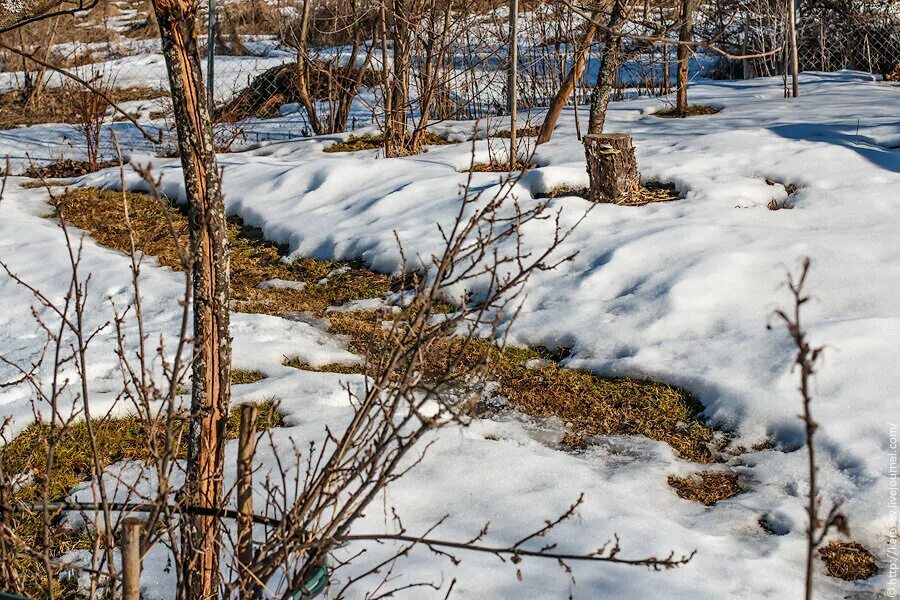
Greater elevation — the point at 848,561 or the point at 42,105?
the point at 42,105

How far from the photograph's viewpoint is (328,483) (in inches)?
73.9

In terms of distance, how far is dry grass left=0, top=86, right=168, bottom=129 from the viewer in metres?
13.0

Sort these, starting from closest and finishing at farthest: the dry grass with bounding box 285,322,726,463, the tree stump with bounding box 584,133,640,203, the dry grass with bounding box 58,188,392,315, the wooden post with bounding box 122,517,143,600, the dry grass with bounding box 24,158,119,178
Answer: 1. the wooden post with bounding box 122,517,143,600
2. the dry grass with bounding box 285,322,726,463
3. the dry grass with bounding box 58,188,392,315
4. the tree stump with bounding box 584,133,640,203
5. the dry grass with bounding box 24,158,119,178

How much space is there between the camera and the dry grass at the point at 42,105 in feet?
42.6

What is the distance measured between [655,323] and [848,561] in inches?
71.2

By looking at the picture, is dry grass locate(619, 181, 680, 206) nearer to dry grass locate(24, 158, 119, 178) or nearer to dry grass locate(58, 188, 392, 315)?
dry grass locate(58, 188, 392, 315)

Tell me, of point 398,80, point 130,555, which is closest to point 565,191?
point 398,80

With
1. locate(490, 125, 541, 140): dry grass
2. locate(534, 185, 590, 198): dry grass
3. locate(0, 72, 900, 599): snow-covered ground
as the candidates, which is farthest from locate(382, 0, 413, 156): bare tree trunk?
locate(534, 185, 590, 198): dry grass

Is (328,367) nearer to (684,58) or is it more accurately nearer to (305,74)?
(684,58)

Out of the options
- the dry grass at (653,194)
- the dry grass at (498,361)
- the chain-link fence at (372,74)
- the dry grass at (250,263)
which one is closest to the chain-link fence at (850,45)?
the chain-link fence at (372,74)

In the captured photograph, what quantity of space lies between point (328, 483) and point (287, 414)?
6.21ft

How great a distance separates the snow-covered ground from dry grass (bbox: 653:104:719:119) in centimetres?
47

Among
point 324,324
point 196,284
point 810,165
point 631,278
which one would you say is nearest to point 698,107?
point 810,165

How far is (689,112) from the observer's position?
887cm
